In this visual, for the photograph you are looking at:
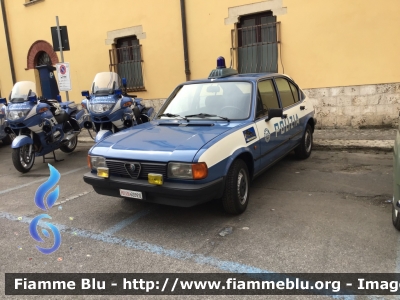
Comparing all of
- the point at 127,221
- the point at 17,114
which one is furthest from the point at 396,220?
the point at 17,114

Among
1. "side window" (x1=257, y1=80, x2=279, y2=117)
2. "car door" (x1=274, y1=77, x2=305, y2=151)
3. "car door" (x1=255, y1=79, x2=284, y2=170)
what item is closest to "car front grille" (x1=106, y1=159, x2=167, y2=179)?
"car door" (x1=255, y1=79, x2=284, y2=170)

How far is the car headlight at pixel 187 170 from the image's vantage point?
339 cm

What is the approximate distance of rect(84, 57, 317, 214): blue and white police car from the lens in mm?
3480

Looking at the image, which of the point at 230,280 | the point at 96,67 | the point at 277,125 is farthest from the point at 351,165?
the point at 96,67

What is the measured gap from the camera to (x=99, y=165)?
4.00 m

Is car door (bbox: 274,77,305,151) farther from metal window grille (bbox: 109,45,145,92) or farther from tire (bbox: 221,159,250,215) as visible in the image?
metal window grille (bbox: 109,45,145,92)

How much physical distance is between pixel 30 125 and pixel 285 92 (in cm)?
488

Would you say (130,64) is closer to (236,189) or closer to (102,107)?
(102,107)

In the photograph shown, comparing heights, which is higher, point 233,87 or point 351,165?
point 233,87

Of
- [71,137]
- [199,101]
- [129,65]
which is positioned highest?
[129,65]

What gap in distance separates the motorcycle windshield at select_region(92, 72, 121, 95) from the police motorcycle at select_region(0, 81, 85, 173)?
1.11m

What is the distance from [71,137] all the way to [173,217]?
15.5 feet

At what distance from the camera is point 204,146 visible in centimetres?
351

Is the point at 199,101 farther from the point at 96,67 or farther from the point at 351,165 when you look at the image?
the point at 96,67
